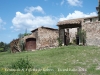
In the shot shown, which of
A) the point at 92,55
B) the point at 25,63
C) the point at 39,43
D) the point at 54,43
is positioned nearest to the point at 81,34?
the point at 54,43

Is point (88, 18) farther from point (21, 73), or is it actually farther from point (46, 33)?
point (21, 73)

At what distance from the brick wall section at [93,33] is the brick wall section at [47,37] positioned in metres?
5.82

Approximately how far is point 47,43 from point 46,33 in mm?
1761

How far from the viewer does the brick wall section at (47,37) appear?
32.2 metres

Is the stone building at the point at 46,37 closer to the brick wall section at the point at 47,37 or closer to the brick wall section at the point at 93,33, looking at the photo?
the brick wall section at the point at 47,37

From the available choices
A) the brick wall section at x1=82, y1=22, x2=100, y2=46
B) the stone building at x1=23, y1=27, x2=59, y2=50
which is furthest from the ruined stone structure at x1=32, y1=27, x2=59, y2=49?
the brick wall section at x1=82, y1=22, x2=100, y2=46

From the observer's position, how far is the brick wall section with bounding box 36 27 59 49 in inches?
1270

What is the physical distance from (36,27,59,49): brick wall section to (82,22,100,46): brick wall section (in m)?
5.82

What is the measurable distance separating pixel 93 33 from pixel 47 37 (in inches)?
326

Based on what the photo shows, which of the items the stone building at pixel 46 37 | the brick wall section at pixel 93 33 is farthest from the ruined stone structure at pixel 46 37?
the brick wall section at pixel 93 33

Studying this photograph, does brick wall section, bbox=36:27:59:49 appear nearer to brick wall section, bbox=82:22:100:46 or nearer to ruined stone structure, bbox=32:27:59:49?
ruined stone structure, bbox=32:27:59:49

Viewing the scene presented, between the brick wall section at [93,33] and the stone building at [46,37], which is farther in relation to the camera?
the stone building at [46,37]

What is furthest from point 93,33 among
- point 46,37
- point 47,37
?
point 46,37

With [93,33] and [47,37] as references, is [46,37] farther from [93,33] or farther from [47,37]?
[93,33]
